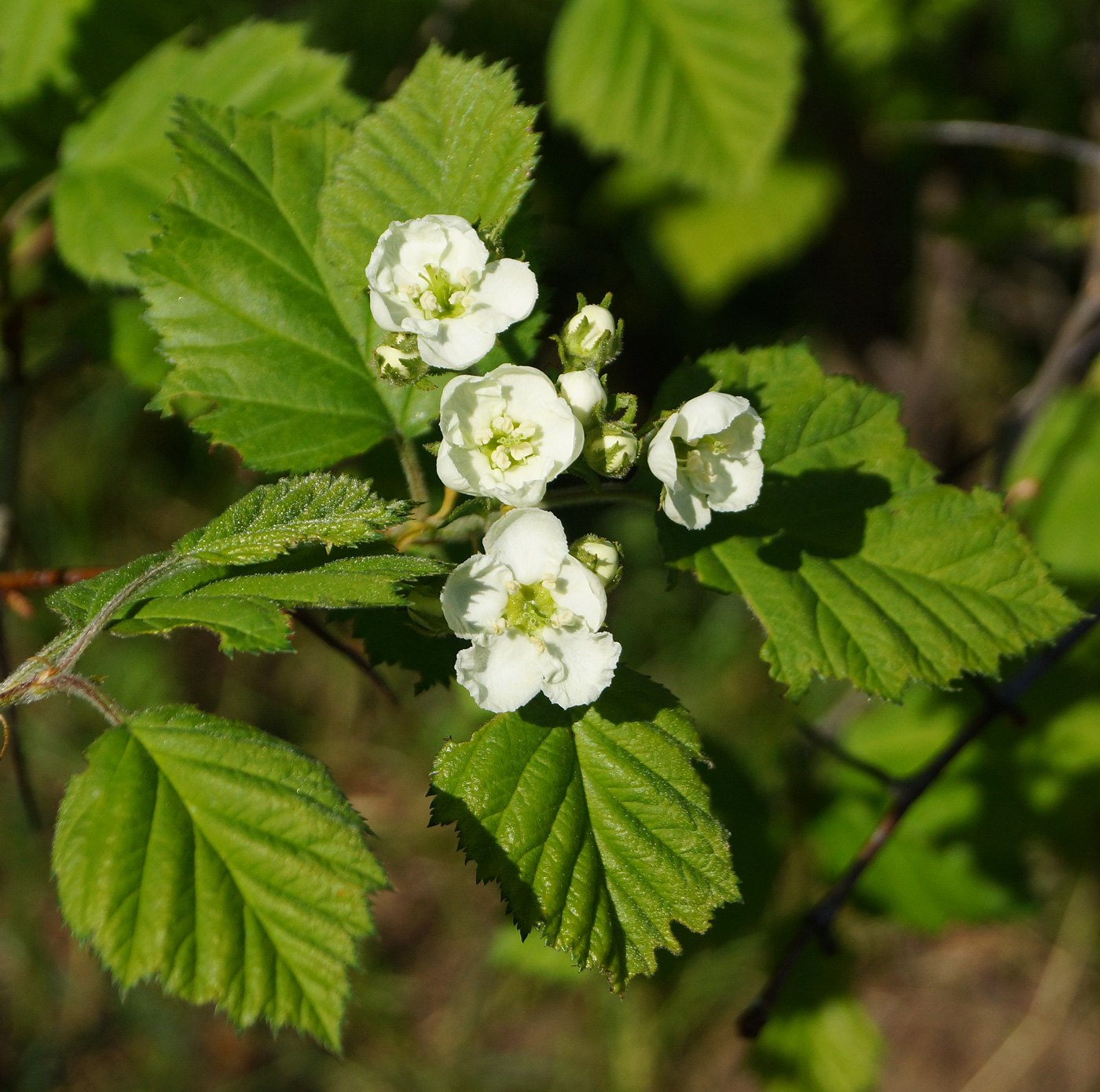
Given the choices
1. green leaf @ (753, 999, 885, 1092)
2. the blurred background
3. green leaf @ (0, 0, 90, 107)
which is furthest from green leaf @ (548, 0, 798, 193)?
green leaf @ (753, 999, 885, 1092)

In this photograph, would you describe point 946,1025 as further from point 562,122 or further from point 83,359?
point 83,359

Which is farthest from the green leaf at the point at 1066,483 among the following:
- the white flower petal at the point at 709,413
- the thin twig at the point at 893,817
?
the white flower petal at the point at 709,413

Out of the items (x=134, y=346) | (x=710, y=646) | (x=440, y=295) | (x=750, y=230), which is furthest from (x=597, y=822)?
(x=750, y=230)

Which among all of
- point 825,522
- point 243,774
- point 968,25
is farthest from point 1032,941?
point 243,774

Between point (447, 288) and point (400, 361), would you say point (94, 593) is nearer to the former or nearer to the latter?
point (400, 361)

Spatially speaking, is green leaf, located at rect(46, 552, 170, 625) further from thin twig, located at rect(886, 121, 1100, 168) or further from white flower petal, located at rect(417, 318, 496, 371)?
thin twig, located at rect(886, 121, 1100, 168)

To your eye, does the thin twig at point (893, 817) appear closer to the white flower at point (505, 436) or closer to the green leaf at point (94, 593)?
the white flower at point (505, 436)
